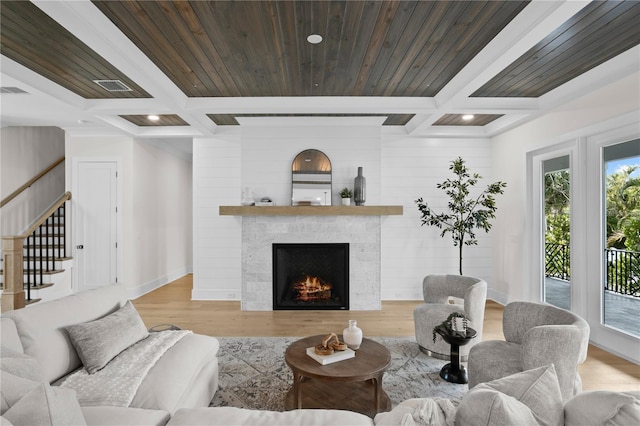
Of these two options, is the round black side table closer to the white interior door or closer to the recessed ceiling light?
the recessed ceiling light

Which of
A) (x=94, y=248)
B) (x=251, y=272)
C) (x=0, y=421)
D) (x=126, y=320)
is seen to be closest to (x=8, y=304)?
(x=94, y=248)

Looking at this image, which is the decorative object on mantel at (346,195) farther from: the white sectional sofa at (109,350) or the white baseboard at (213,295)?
the white sectional sofa at (109,350)

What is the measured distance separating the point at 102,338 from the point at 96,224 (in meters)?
4.19

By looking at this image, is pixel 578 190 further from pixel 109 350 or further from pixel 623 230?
pixel 109 350

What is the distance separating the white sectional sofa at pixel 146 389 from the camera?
1079mm

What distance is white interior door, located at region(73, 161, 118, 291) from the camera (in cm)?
546

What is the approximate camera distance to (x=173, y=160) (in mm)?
7055

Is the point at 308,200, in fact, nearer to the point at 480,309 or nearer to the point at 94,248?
the point at 480,309

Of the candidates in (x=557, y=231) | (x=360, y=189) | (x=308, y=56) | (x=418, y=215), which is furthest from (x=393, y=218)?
(x=308, y=56)

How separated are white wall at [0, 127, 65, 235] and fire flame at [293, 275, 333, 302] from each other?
4.92m

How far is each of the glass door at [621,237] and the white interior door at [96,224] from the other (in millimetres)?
6703

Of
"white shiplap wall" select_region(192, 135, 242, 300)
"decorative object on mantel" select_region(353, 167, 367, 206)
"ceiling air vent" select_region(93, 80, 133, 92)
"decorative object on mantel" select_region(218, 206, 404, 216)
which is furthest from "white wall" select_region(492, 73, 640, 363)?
"ceiling air vent" select_region(93, 80, 133, 92)

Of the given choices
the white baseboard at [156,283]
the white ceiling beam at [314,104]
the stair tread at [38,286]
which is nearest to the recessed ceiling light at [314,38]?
the white ceiling beam at [314,104]

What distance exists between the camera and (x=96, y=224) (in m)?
5.49
